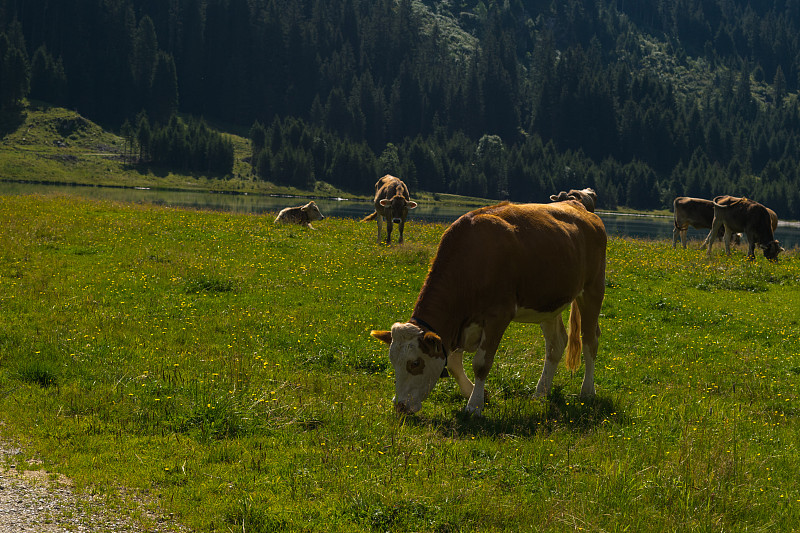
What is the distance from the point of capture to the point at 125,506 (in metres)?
6.62

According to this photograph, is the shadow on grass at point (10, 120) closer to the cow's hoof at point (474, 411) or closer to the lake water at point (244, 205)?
the lake water at point (244, 205)

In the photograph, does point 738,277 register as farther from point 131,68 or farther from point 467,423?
point 131,68

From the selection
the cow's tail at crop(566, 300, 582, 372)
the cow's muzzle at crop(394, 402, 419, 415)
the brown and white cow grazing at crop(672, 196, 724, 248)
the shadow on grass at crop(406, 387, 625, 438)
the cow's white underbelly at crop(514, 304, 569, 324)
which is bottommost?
the shadow on grass at crop(406, 387, 625, 438)

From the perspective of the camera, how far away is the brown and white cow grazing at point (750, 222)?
3147 cm

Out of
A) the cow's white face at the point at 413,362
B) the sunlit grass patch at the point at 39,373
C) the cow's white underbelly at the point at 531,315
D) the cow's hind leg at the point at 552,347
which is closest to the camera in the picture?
the cow's white face at the point at 413,362

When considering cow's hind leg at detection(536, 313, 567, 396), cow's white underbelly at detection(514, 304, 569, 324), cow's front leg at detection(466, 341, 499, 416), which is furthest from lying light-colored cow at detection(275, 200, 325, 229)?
cow's front leg at detection(466, 341, 499, 416)

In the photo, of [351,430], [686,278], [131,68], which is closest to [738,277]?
[686,278]

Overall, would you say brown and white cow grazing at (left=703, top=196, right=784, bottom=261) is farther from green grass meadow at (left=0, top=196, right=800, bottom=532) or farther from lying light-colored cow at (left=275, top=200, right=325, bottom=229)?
lying light-colored cow at (left=275, top=200, right=325, bottom=229)

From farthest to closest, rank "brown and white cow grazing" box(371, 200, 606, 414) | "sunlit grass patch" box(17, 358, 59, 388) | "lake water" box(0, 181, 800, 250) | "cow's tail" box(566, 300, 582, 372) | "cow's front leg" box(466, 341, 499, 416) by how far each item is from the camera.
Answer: "lake water" box(0, 181, 800, 250) < "cow's tail" box(566, 300, 582, 372) < "sunlit grass patch" box(17, 358, 59, 388) < "cow's front leg" box(466, 341, 499, 416) < "brown and white cow grazing" box(371, 200, 606, 414)

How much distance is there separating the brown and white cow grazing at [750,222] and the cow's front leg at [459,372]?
24.4m

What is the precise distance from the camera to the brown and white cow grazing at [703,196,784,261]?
31.5 metres

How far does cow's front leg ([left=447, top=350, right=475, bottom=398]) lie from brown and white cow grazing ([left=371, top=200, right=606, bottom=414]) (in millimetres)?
15

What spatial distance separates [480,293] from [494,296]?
0.20 metres

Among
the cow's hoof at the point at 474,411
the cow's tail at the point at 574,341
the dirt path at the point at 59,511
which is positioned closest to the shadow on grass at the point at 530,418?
the cow's hoof at the point at 474,411
